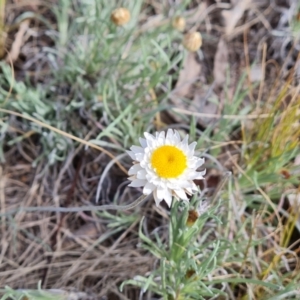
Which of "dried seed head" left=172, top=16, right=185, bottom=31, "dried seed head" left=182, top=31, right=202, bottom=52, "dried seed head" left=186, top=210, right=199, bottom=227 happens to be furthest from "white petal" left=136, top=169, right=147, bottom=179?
"dried seed head" left=172, top=16, right=185, bottom=31

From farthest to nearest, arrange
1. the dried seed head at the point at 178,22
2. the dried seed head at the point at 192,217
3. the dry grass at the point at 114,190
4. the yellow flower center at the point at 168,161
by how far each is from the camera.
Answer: the dried seed head at the point at 178,22 < the dry grass at the point at 114,190 < the dried seed head at the point at 192,217 < the yellow flower center at the point at 168,161

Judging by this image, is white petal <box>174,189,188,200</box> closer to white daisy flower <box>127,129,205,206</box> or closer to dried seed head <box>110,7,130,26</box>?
white daisy flower <box>127,129,205,206</box>

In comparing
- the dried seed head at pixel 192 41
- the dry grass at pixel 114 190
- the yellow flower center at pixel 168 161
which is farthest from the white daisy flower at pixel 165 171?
the dried seed head at pixel 192 41

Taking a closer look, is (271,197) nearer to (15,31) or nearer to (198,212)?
(198,212)

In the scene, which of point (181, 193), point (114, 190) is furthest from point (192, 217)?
point (114, 190)

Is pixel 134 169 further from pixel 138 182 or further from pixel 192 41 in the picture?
pixel 192 41

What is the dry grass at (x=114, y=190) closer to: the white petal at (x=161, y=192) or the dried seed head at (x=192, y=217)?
the dried seed head at (x=192, y=217)

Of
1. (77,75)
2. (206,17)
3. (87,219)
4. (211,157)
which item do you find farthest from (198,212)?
(206,17)

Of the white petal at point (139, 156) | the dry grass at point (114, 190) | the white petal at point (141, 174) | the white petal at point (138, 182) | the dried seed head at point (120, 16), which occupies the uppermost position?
the dried seed head at point (120, 16)
